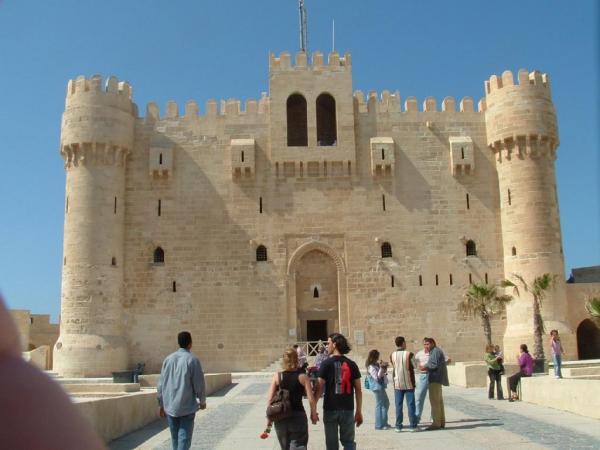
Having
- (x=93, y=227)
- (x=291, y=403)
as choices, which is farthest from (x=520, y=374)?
(x=93, y=227)

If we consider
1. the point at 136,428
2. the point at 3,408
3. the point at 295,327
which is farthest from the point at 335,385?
the point at 295,327

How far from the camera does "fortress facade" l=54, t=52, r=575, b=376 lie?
24766 mm

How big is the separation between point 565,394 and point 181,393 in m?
6.91

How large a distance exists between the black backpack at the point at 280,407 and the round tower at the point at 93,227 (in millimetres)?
19552

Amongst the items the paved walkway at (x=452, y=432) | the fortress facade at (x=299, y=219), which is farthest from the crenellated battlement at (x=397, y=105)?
the paved walkway at (x=452, y=432)

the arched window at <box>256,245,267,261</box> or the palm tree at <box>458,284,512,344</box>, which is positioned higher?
the arched window at <box>256,245,267,261</box>

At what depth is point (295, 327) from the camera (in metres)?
25.2

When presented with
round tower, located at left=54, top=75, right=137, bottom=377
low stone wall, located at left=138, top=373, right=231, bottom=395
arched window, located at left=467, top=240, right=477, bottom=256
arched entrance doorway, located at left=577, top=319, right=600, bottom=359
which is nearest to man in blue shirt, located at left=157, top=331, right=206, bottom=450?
low stone wall, located at left=138, top=373, right=231, bottom=395

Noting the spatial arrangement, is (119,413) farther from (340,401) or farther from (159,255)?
(159,255)

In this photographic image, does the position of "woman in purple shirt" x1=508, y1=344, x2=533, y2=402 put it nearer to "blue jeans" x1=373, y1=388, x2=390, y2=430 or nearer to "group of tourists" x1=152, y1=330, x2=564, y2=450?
"blue jeans" x1=373, y1=388, x2=390, y2=430

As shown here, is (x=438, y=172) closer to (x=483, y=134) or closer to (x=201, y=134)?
(x=483, y=134)

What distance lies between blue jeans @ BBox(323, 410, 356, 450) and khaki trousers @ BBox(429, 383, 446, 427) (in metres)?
3.34

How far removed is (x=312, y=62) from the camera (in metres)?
26.9

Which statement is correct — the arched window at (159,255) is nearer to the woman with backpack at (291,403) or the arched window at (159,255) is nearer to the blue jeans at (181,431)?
the blue jeans at (181,431)
